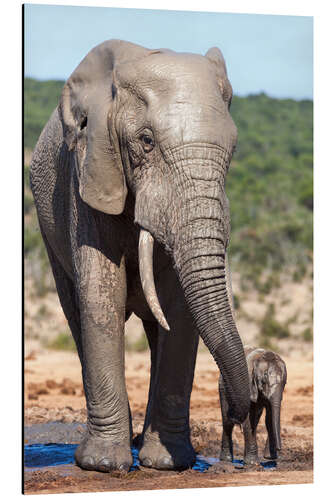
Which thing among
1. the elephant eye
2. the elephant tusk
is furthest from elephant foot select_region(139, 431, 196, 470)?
the elephant eye

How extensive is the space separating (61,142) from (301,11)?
5.69 feet

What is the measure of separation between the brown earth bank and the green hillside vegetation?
2.82 meters

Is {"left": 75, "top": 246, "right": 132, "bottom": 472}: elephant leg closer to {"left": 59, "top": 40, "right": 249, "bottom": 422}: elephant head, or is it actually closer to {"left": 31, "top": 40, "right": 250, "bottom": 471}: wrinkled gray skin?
{"left": 31, "top": 40, "right": 250, "bottom": 471}: wrinkled gray skin

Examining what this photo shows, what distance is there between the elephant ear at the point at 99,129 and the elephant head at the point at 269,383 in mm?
1387

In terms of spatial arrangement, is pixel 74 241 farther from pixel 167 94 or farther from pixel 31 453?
pixel 31 453

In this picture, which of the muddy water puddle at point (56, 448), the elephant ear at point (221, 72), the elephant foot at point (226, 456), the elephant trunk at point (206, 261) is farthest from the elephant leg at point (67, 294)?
the elephant ear at point (221, 72)

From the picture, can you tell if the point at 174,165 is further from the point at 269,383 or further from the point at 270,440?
the point at 270,440

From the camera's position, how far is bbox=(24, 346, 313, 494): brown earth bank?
18.2ft

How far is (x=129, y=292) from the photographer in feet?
18.9

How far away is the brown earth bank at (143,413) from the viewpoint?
554 cm

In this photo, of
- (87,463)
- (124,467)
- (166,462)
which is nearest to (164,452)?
(166,462)

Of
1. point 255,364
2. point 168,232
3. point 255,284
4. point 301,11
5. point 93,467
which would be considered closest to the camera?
point 168,232

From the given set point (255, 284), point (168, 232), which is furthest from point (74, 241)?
point (255, 284)

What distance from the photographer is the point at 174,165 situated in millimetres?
4863
